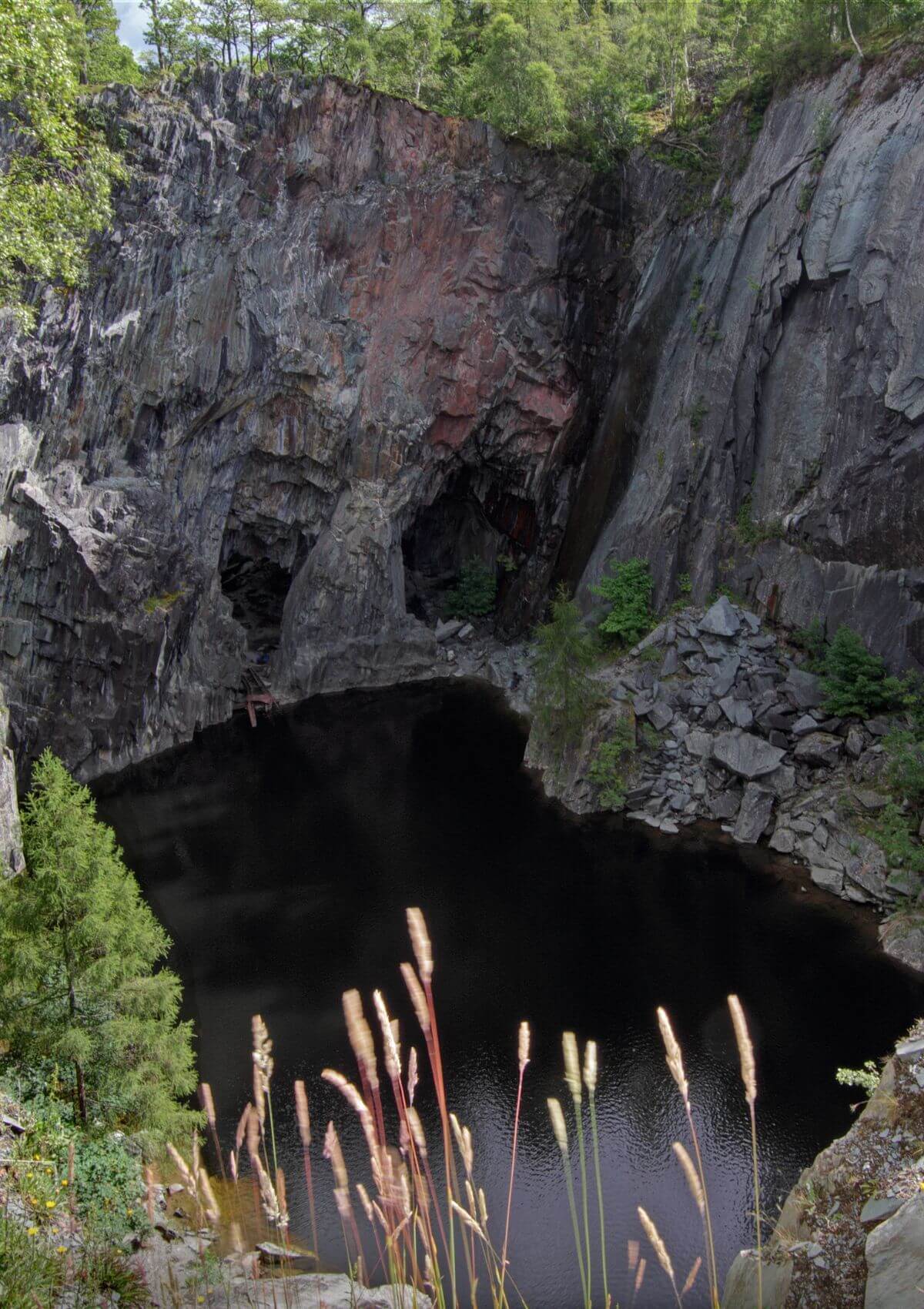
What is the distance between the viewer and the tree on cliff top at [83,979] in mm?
11797

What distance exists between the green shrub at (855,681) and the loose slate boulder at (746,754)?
5.91 feet

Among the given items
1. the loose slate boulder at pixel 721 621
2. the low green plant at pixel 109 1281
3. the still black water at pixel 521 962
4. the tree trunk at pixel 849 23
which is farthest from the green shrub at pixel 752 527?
the low green plant at pixel 109 1281

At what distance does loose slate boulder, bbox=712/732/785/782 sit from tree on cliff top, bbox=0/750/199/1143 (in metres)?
15.4

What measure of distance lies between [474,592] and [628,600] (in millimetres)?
10182

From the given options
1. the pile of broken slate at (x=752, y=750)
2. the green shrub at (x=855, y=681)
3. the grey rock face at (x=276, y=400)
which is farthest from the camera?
the grey rock face at (x=276, y=400)

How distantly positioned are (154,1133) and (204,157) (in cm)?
2658

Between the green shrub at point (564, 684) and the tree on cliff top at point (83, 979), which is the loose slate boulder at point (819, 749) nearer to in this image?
the green shrub at point (564, 684)

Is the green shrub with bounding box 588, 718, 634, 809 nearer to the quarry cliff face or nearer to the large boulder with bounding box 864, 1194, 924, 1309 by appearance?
the quarry cliff face

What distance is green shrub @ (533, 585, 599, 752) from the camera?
85.3 feet

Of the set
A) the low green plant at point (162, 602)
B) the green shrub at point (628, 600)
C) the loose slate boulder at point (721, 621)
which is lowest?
the loose slate boulder at point (721, 621)

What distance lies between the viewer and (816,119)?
26719mm

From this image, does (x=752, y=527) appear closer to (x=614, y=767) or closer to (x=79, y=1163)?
(x=614, y=767)

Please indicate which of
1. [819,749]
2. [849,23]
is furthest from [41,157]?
[819,749]

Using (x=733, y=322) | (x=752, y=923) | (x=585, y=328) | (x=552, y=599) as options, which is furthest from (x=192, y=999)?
(x=585, y=328)
